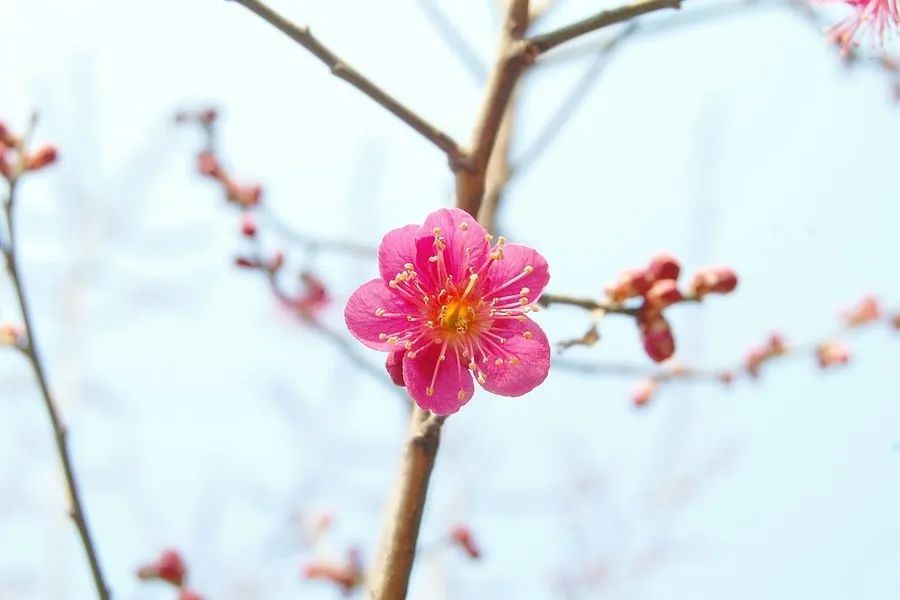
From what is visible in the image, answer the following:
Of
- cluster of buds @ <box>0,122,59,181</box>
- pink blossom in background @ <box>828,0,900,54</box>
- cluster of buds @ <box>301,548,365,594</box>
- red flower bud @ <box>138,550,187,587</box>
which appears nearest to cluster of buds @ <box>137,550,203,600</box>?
red flower bud @ <box>138,550,187,587</box>

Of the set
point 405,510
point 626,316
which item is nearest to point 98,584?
point 405,510

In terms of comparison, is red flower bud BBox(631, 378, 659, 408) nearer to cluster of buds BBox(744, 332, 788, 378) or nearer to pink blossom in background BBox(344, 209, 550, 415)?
cluster of buds BBox(744, 332, 788, 378)

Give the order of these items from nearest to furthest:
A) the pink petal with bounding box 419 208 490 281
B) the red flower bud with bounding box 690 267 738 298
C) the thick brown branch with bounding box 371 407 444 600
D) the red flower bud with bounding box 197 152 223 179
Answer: the thick brown branch with bounding box 371 407 444 600 → the pink petal with bounding box 419 208 490 281 → the red flower bud with bounding box 690 267 738 298 → the red flower bud with bounding box 197 152 223 179

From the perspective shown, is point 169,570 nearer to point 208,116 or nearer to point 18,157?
point 18,157

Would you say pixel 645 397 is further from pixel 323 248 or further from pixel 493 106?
pixel 493 106

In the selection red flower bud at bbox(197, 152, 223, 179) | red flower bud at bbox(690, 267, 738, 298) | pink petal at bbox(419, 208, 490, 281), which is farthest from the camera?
red flower bud at bbox(197, 152, 223, 179)

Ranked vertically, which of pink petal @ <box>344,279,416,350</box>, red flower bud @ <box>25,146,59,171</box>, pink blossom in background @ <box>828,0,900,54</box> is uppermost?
pink blossom in background @ <box>828,0,900,54</box>

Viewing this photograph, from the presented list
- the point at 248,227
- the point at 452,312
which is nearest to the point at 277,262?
the point at 248,227
